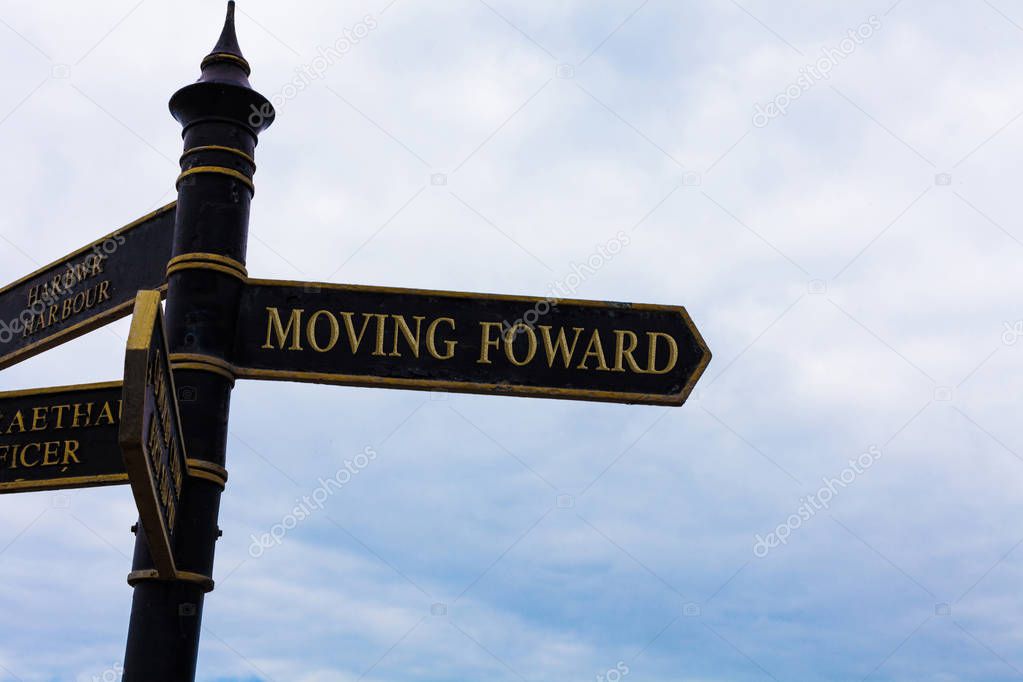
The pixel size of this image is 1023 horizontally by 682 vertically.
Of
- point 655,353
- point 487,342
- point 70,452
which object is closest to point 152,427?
point 70,452

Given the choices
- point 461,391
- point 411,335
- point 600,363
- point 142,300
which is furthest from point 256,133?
point 142,300

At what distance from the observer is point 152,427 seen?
279 cm

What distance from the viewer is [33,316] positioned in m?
5.39

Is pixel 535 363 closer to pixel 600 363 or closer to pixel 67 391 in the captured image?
pixel 600 363

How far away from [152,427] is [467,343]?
1.83 m

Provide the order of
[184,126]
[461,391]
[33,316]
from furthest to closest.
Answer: [33,316] → [184,126] → [461,391]

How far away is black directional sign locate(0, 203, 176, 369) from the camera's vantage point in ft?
15.8

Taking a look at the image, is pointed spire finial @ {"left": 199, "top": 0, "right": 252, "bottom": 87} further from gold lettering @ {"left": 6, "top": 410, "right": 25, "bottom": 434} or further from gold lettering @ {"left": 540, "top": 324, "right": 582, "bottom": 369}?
gold lettering @ {"left": 540, "top": 324, "right": 582, "bottom": 369}

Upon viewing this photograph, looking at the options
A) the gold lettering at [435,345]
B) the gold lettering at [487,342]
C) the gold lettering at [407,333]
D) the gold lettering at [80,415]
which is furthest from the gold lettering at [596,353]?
the gold lettering at [80,415]

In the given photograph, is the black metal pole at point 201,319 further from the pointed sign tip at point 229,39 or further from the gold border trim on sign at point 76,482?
the gold border trim on sign at point 76,482

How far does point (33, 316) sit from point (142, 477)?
10.0ft

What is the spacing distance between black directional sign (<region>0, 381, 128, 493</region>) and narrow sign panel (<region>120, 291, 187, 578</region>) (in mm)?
584

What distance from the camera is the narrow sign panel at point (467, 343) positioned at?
4.36 m

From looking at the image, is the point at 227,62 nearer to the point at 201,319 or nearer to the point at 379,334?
the point at 201,319
